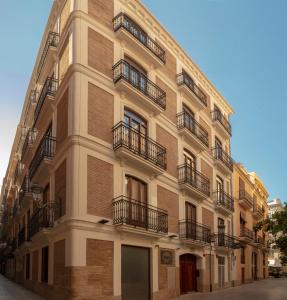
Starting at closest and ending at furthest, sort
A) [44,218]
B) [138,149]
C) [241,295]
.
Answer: [44,218] < [138,149] < [241,295]

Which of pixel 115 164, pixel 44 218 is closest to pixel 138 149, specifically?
pixel 115 164

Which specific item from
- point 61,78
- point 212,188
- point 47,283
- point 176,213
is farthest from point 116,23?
point 212,188

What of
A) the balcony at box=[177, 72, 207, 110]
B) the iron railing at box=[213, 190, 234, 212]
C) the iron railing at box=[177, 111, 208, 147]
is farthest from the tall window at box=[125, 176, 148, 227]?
the iron railing at box=[213, 190, 234, 212]

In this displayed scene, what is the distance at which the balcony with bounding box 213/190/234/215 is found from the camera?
27375 mm

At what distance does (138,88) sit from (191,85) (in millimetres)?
7805

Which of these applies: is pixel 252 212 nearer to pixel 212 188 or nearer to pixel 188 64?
pixel 212 188

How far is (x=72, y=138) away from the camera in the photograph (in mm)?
15031

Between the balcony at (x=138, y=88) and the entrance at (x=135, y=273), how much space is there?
657 centimetres

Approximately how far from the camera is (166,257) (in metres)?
19.5

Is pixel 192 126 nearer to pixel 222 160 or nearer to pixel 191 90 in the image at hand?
pixel 191 90

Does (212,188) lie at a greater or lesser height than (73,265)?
greater

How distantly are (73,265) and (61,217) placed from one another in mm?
2167

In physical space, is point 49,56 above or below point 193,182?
above

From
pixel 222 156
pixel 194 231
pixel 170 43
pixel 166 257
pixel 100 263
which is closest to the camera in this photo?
pixel 100 263
